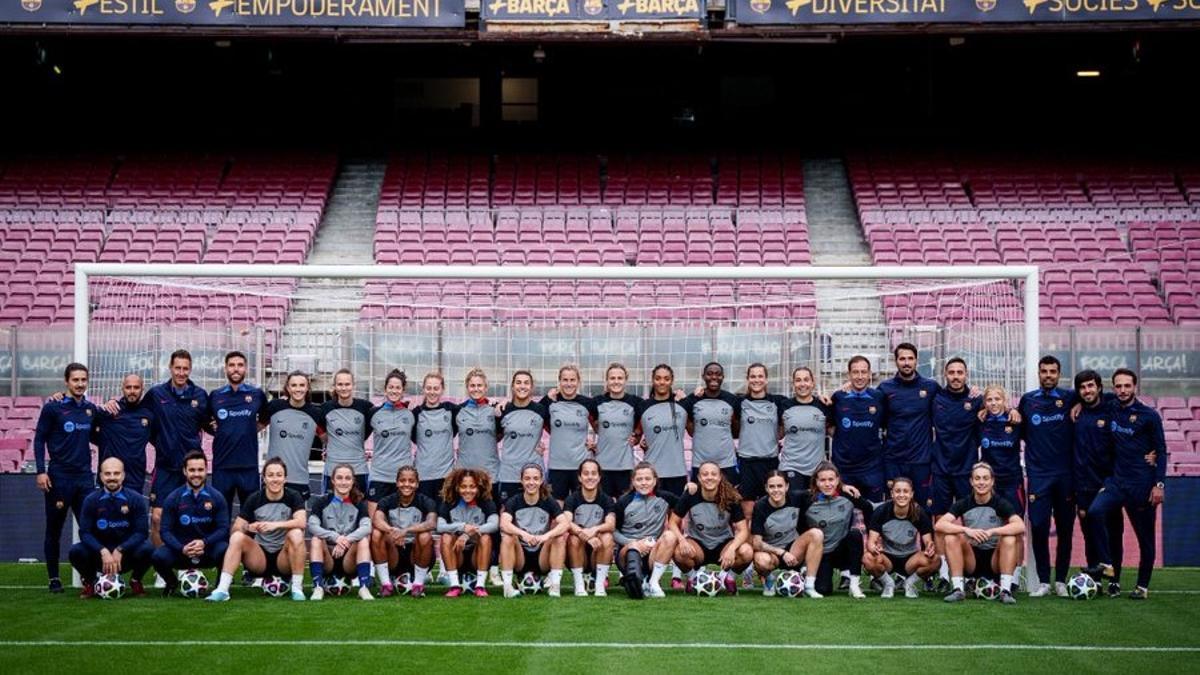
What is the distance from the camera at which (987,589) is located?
11.0 m

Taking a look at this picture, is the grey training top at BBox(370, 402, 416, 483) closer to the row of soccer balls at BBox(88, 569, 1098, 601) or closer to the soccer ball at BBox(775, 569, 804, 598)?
the row of soccer balls at BBox(88, 569, 1098, 601)

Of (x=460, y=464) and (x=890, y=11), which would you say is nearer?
(x=460, y=464)

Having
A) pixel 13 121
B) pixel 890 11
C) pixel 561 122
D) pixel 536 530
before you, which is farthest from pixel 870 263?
pixel 13 121

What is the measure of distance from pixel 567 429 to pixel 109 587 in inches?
143

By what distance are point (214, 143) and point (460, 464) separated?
16446mm

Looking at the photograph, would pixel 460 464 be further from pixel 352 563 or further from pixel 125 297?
pixel 125 297

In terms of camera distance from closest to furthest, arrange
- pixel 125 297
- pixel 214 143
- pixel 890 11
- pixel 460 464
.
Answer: pixel 460 464 → pixel 125 297 → pixel 890 11 → pixel 214 143

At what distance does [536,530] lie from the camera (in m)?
11.2

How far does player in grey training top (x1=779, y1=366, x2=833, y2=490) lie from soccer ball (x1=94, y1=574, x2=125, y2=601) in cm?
514

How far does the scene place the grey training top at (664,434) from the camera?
1184 centimetres

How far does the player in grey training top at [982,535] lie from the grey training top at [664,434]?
7.08ft

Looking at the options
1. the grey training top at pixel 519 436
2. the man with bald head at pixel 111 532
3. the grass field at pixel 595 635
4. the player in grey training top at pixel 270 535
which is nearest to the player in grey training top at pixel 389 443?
the grey training top at pixel 519 436

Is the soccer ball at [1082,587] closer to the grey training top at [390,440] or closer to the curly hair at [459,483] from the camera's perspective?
the curly hair at [459,483]

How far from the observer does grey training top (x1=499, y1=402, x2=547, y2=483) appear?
38.8 ft
